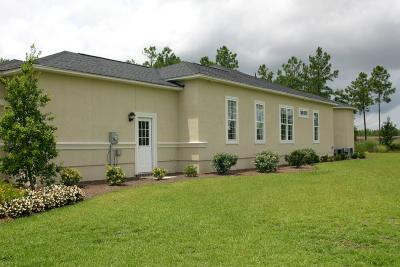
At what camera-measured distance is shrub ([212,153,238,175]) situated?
18359 millimetres

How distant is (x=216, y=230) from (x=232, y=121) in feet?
44.3

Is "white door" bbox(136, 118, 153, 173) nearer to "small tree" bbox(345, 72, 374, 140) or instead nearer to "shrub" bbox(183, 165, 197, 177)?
"shrub" bbox(183, 165, 197, 177)

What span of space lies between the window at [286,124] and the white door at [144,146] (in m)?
9.65

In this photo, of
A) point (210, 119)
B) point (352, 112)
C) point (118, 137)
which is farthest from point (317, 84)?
point (118, 137)

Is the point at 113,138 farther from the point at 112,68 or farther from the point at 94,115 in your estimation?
the point at 112,68

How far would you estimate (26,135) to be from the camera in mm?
11531

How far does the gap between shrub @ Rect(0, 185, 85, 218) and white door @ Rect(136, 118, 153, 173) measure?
6.34 meters

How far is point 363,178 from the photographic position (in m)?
15.9

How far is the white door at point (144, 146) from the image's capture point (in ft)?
58.9

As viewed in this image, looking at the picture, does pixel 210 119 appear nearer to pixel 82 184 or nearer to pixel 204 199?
pixel 82 184

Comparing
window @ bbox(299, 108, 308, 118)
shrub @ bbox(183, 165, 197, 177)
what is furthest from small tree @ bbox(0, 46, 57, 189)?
window @ bbox(299, 108, 308, 118)

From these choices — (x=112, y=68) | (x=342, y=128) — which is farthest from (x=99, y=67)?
(x=342, y=128)

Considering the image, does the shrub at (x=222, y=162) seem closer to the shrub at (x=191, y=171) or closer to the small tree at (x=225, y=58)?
the shrub at (x=191, y=171)

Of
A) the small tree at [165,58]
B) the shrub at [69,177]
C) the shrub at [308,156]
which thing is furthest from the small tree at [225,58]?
the shrub at [69,177]
